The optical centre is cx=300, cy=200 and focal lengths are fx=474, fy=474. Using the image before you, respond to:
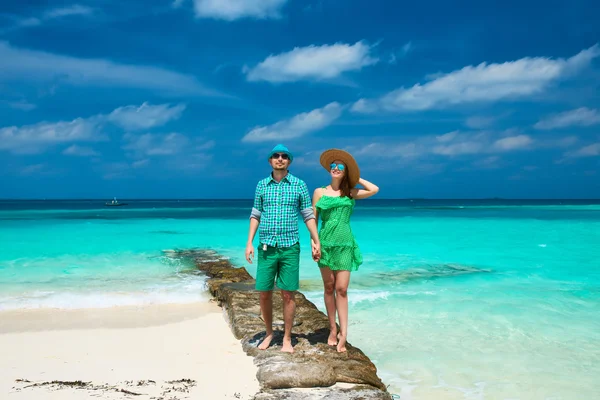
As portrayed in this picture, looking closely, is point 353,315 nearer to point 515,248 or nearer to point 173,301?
point 173,301

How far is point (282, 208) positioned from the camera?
414 centimetres

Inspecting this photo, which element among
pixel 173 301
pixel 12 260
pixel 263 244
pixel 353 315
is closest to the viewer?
pixel 263 244

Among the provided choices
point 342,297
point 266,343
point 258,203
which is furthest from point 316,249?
point 266,343

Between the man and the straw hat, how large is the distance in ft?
1.12

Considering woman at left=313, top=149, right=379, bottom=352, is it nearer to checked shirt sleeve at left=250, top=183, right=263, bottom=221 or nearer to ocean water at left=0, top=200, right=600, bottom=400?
checked shirt sleeve at left=250, top=183, right=263, bottom=221

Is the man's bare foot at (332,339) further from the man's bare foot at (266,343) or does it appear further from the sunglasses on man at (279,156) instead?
the sunglasses on man at (279,156)

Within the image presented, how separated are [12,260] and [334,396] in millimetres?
13152

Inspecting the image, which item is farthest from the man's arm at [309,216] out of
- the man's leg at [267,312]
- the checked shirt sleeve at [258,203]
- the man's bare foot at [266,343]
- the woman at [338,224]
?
the man's bare foot at [266,343]

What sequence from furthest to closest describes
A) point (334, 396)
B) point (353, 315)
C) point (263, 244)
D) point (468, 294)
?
point (468, 294)
point (353, 315)
point (263, 244)
point (334, 396)

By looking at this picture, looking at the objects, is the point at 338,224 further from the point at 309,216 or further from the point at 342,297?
the point at 342,297

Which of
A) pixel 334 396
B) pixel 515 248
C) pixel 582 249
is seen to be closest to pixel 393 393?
pixel 334 396

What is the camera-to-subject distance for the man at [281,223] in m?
4.12

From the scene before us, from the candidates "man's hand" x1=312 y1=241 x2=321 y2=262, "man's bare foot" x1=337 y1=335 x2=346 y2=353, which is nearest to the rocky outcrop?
"man's bare foot" x1=337 y1=335 x2=346 y2=353

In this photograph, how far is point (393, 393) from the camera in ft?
14.8
